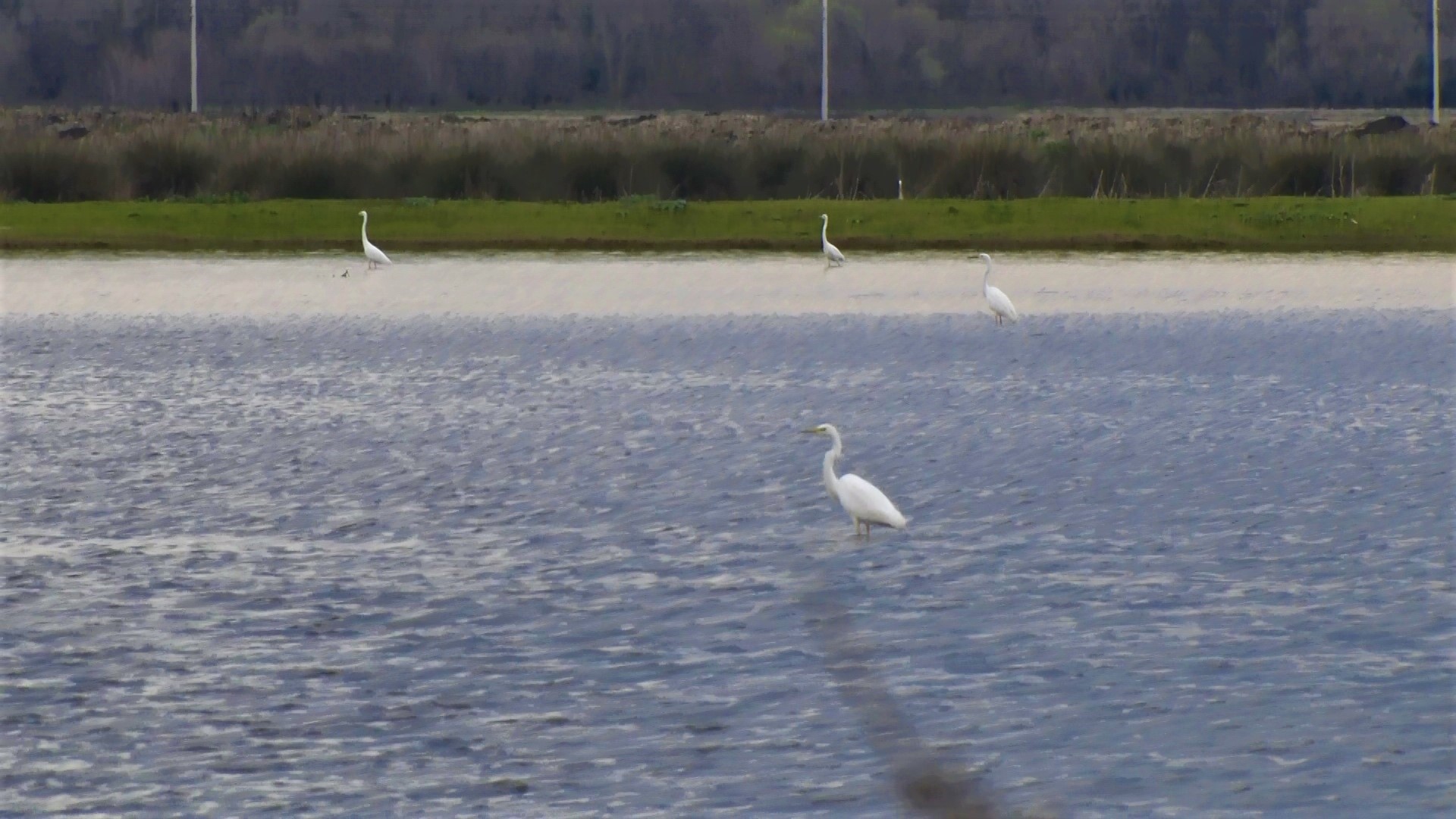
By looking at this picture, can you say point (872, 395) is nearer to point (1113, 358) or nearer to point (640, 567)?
point (1113, 358)

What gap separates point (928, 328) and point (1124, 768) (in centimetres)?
2088

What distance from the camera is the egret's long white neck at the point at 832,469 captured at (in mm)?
15889

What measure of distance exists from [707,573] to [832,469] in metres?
2.20

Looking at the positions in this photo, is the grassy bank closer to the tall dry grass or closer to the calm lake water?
the tall dry grass

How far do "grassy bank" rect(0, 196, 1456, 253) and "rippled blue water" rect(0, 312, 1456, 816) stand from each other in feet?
66.9

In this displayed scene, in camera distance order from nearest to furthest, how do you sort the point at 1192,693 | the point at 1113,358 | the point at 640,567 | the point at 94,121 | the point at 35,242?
the point at 1192,693, the point at 640,567, the point at 1113,358, the point at 35,242, the point at 94,121

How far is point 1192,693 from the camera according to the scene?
1127cm

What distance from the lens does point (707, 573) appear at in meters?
14.2

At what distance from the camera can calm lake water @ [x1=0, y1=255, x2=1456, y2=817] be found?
10.1m

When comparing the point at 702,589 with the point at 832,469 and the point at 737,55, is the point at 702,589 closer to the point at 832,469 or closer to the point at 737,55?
the point at 832,469

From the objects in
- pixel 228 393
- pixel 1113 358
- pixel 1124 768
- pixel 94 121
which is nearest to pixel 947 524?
pixel 1124 768

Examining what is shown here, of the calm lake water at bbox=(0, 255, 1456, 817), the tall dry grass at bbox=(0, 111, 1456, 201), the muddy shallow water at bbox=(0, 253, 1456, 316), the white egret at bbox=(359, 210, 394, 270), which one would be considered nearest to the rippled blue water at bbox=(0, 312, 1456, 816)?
the calm lake water at bbox=(0, 255, 1456, 817)

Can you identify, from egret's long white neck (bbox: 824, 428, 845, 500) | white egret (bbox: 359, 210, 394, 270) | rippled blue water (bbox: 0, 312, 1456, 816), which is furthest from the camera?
white egret (bbox: 359, 210, 394, 270)

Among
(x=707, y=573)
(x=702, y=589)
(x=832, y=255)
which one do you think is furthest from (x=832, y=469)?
(x=832, y=255)
